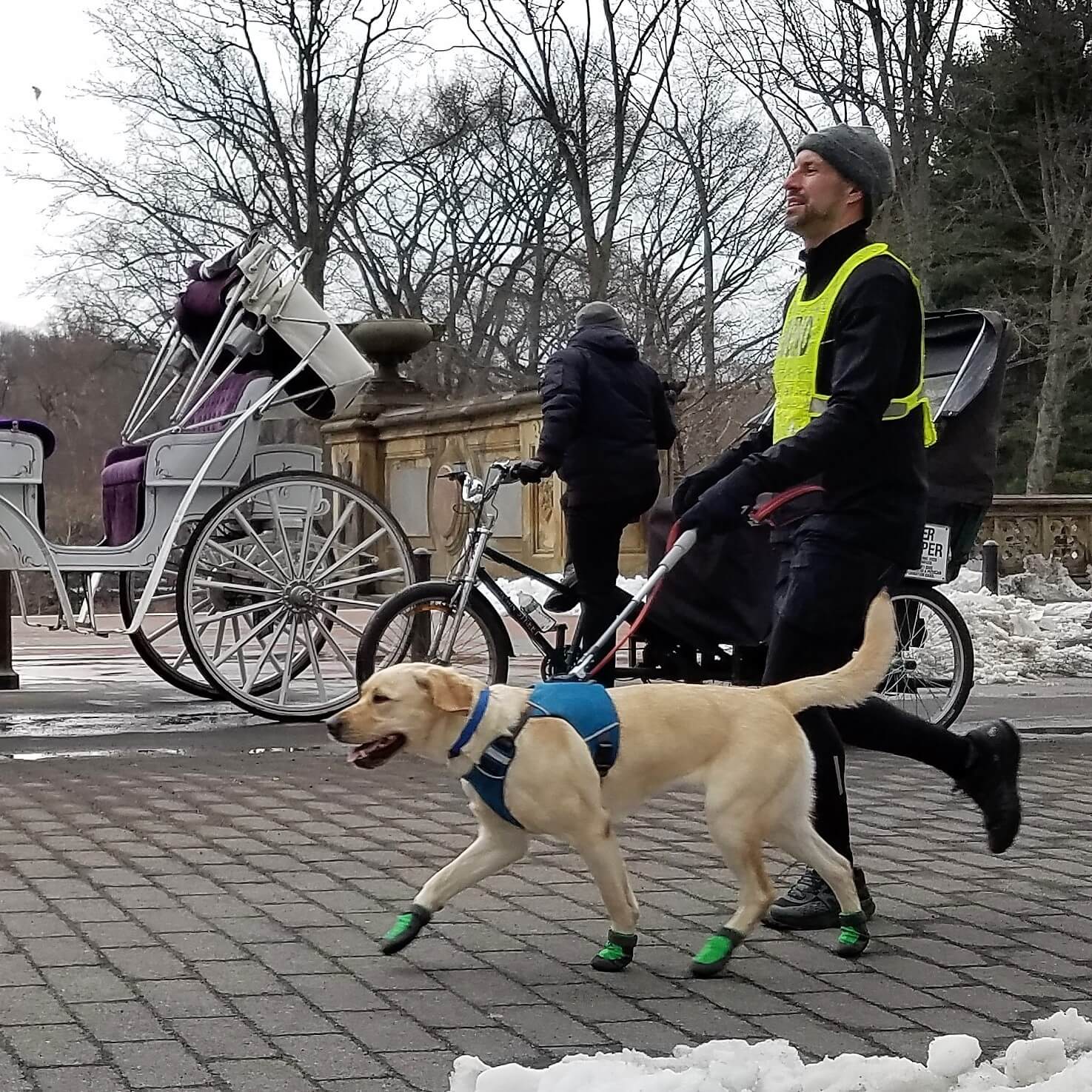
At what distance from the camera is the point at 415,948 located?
4660 mm

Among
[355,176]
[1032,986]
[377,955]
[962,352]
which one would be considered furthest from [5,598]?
[355,176]

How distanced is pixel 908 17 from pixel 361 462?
46.5ft

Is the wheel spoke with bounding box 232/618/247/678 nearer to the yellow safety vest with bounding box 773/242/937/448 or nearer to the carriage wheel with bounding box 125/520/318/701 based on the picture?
the carriage wheel with bounding box 125/520/318/701

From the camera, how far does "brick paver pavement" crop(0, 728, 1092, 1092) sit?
3744 millimetres

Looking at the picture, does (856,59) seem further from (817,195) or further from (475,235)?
(817,195)

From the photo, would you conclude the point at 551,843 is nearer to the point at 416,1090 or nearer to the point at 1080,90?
the point at 416,1090

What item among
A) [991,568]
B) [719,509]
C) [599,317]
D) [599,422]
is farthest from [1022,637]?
[719,509]

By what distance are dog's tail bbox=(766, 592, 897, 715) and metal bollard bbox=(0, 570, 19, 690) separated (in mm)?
7699

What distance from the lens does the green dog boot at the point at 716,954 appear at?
14.1 ft

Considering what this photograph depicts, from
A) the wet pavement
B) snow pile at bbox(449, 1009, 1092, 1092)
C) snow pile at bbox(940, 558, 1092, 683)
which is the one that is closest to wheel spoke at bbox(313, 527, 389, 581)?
the wet pavement

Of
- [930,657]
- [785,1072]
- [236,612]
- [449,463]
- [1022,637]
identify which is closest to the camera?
[785,1072]

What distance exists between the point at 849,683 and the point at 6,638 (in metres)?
8.37

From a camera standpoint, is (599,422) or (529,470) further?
(599,422)

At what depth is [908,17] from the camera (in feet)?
101
